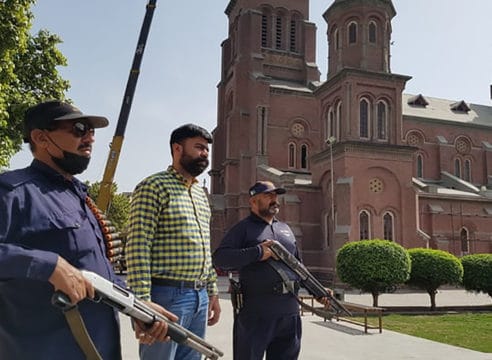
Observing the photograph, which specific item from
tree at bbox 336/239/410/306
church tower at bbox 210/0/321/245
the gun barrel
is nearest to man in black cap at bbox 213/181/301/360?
the gun barrel

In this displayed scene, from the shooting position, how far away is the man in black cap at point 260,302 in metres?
4.04

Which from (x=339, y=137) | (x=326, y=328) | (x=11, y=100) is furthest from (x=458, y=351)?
(x=339, y=137)

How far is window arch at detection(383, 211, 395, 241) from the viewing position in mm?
26734

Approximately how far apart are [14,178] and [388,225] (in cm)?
A: 2650

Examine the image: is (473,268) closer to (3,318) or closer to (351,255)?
(351,255)

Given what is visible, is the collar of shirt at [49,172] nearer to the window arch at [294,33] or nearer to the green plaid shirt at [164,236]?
the green plaid shirt at [164,236]

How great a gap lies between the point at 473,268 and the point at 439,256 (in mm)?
1364

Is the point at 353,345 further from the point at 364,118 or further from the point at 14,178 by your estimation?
the point at 364,118

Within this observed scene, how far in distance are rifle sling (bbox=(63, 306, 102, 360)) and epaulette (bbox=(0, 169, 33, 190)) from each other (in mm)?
608

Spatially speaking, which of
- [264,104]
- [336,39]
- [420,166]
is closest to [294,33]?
[264,104]

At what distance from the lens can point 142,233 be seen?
316 centimetres

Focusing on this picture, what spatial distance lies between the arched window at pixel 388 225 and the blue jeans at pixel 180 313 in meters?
24.7

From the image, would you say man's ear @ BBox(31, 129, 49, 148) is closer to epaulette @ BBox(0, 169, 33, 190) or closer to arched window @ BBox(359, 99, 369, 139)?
epaulette @ BBox(0, 169, 33, 190)

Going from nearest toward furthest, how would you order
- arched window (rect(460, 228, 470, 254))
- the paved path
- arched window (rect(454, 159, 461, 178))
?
the paved path < arched window (rect(460, 228, 470, 254)) < arched window (rect(454, 159, 461, 178))
